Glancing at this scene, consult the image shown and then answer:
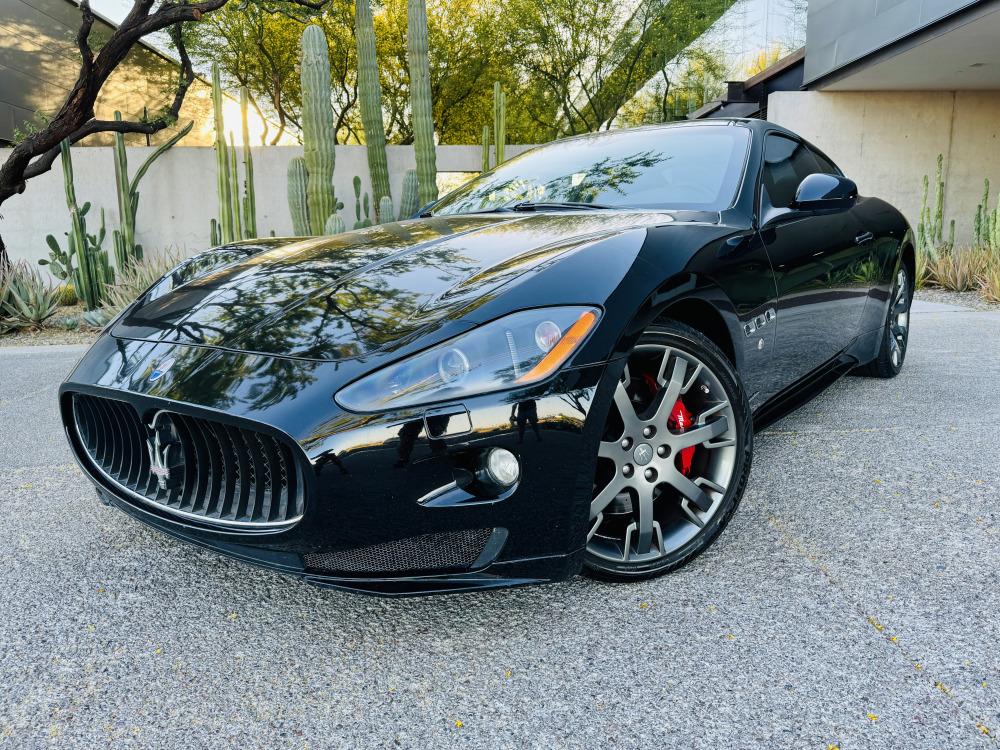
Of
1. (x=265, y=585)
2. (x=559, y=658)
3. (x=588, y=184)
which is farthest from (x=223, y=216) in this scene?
(x=559, y=658)

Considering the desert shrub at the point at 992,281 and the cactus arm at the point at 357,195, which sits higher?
the cactus arm at the point at 357,195

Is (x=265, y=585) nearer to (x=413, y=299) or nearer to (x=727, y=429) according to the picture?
(x=413, y=299)

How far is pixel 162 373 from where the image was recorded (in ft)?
6.64

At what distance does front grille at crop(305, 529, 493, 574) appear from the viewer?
5.77 ft

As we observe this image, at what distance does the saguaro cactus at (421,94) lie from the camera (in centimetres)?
988

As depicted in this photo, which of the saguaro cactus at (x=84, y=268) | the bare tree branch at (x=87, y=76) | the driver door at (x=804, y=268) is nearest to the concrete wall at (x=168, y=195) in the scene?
the bare tree branch at (x=87, y=76)

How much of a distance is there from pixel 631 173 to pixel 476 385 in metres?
1.57

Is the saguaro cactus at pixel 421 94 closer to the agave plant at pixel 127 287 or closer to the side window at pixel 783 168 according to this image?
the agave plant at pixel 127 287

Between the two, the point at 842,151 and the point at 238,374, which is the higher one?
the point at 842,151

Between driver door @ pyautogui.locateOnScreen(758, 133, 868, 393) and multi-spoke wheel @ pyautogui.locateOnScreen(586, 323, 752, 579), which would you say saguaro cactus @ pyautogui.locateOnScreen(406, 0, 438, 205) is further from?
multi-spoke wheel @ pyautogui.locateOnScreen(586, 323, 752, 579)

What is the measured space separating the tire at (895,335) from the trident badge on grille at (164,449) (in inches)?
139

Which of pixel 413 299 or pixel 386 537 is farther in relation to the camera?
pixel 413 299

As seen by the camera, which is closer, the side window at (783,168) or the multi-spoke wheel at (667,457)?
the multi-spoke wheel at (667,457)

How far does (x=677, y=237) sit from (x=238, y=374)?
1.27 meters
